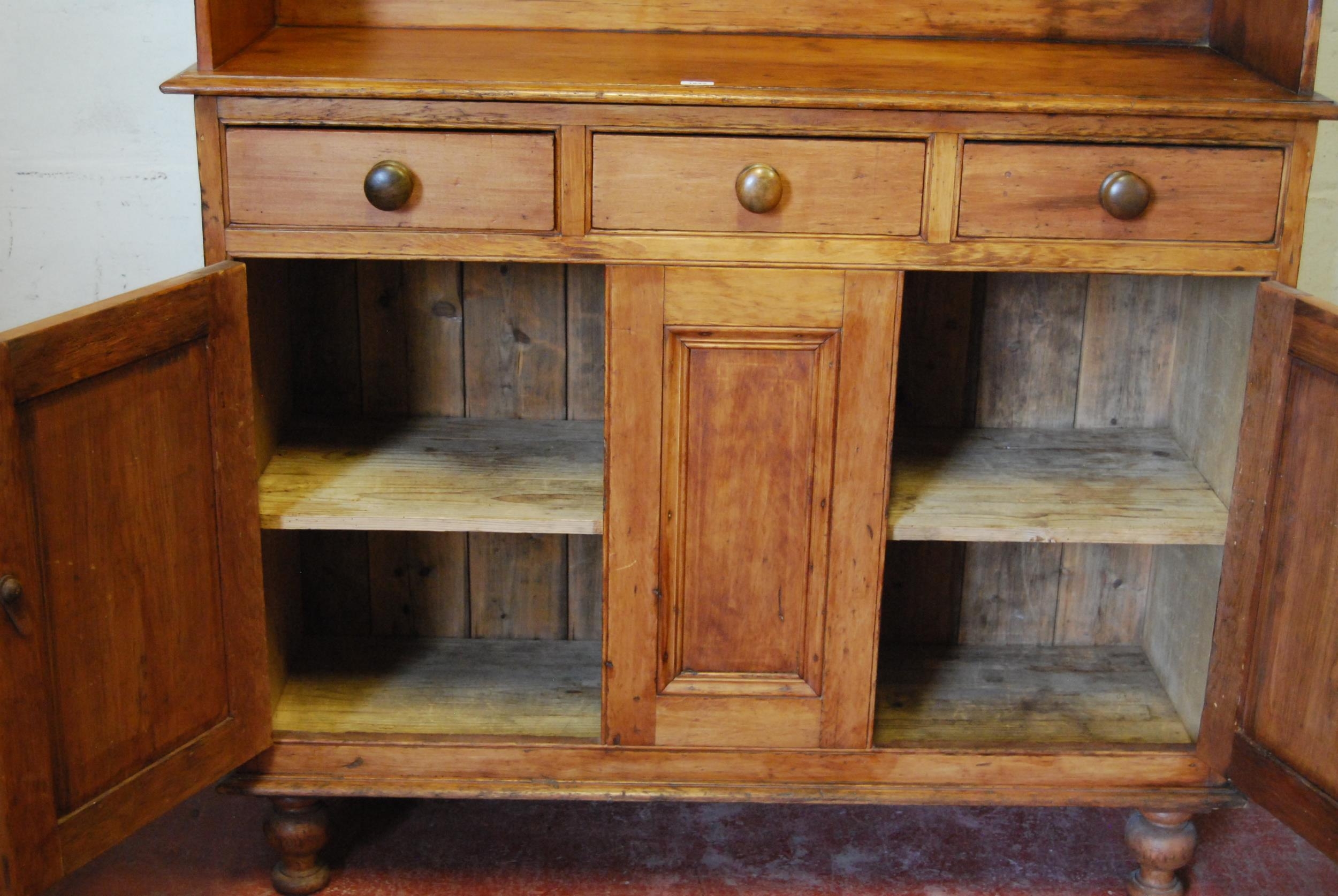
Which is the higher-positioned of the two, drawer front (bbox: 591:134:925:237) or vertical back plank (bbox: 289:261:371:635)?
drawer front (bbox: 591:134:925:237)

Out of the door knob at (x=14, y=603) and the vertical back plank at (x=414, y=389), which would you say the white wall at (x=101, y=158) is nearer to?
the vertical back plank at (x=414, y=389)

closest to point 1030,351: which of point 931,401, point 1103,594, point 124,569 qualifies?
point 931,401

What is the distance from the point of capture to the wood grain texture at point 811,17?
6.59 feet

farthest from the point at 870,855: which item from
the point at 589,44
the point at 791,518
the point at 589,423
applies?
the point at 589,44

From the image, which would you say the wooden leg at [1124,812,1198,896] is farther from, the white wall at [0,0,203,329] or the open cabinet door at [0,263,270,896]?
the white wall at [0,0,203,329]

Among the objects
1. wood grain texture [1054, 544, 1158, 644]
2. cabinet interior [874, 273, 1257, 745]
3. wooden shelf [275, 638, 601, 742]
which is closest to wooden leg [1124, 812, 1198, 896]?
cabinet interior [874, 273, 1257, 745]

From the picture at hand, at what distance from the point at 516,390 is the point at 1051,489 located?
0.88 meters

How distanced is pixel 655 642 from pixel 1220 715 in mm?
814

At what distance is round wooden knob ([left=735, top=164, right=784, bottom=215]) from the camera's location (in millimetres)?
1664

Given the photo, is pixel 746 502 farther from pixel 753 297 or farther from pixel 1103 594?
pixel 1103 594

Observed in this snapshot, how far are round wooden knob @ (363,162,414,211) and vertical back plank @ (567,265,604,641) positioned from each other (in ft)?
1.76

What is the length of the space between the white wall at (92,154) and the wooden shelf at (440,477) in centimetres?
47

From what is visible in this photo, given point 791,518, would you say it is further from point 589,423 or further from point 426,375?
point 426,375

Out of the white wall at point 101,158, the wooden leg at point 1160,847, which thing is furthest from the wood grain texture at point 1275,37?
the wooden leg at point 1160,847
